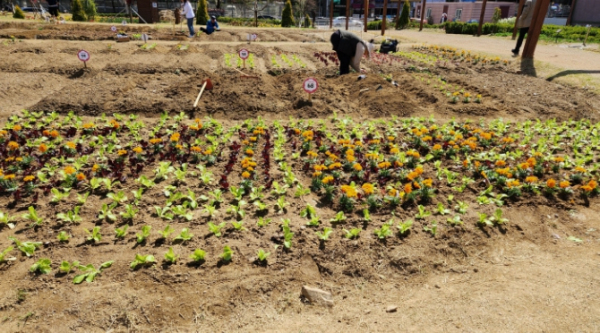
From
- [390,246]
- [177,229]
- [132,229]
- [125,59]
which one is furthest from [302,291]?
[125,59]

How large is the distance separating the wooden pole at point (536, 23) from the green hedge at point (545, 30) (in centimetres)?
970

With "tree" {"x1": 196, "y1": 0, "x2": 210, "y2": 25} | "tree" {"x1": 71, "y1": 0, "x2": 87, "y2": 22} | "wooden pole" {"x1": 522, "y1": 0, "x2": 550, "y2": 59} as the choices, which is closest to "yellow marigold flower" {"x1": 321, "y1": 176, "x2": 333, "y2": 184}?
"wooden pole" {"x1": 522, "y1": 0, "x2": 550, "y2": 59}

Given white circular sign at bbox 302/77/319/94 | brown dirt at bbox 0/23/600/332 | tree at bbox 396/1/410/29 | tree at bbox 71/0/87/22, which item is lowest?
brown dirt at bbox 0/23/600/332

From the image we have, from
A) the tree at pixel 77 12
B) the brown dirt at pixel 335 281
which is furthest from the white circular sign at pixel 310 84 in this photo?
the tree at pixel 77 12

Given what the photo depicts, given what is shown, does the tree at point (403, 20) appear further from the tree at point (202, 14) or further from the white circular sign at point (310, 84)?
the white circular sign at point (310, 84)

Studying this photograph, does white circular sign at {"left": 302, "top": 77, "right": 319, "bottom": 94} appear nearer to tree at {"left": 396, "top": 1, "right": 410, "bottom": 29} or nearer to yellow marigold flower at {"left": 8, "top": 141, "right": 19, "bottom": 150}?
yellow marigold flower at {"left": 8, "top": 141, "right": 19, "bottom": 150}

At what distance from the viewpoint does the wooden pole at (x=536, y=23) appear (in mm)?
11398

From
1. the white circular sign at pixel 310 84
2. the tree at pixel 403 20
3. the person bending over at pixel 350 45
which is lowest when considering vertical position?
the white circular sign at pixel 310 84

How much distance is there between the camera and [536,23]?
11.6 meters

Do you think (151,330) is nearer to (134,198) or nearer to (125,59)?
(134,198)

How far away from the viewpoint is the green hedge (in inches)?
763

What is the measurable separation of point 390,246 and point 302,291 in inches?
40.9

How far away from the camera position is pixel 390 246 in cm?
A: 348

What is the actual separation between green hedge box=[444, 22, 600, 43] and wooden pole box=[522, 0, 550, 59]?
9.70m
